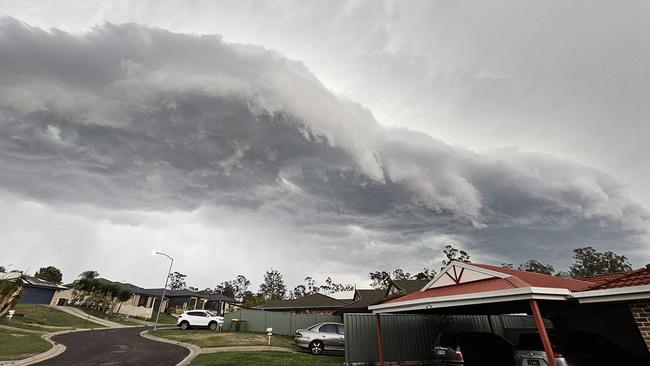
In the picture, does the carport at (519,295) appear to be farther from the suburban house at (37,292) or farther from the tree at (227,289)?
the tree at (227,289)

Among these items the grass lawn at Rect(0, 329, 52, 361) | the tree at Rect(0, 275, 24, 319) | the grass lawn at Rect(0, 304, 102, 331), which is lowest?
the grass lawn at Rect(0, 329, 52, 361)

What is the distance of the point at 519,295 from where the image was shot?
819 centimetres

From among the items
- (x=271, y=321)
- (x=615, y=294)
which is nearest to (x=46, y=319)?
(x=271, y=321)

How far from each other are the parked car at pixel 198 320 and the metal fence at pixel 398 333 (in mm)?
19624

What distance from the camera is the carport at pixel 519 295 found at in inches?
310

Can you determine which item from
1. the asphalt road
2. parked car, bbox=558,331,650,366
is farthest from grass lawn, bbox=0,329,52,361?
parked car, bbox=558,331,650,366

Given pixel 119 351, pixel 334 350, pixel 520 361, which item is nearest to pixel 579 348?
pixel 520 361

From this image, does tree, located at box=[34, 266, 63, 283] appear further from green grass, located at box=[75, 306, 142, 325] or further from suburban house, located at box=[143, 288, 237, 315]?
green grass, located at box=[75, 306, 142, 325]

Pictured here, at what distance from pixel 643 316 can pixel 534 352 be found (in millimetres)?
2697

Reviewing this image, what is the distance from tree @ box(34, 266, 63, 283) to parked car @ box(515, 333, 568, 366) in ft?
297

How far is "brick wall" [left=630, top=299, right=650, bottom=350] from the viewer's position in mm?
7133

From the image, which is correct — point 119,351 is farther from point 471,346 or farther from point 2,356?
point 471,346

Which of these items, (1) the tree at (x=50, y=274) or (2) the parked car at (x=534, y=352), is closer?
(2) the parked car at (x=534, y=352)

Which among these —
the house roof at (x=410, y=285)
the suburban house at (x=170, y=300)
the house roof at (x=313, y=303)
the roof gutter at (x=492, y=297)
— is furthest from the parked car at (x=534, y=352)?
the suburban house at (x=170, y=300)
